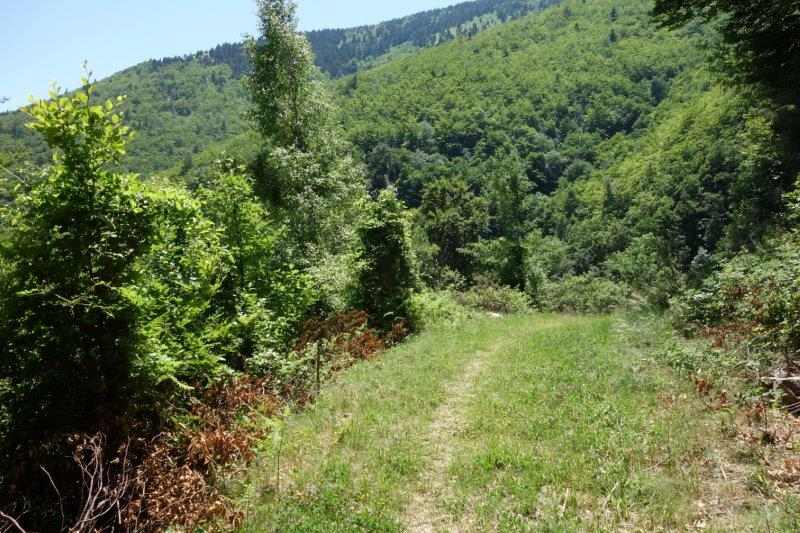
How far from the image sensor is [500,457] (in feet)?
23.1

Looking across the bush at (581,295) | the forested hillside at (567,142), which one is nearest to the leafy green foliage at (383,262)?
the forested hillside at (567,142)

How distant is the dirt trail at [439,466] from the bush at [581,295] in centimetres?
3316

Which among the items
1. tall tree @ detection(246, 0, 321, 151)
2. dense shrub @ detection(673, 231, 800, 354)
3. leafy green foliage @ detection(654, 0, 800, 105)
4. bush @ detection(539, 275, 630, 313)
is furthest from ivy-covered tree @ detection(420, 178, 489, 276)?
dense shrub @ detection(673, 231, 800, 354)

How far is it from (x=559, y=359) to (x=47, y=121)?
36.8ft

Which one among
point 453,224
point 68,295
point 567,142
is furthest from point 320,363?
point 567,142

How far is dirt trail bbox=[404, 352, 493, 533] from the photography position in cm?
584

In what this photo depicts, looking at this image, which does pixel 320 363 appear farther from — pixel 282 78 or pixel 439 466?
pixel 282 78

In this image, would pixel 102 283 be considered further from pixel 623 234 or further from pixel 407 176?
pixel 407 176

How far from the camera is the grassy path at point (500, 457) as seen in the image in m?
5.68

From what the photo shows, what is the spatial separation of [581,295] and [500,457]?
174ft

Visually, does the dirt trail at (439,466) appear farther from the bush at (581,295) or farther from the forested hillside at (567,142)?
the bush at (581,295)

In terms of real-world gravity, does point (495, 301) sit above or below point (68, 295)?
below

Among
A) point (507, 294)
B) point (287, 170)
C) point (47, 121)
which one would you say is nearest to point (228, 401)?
point (47, 121)

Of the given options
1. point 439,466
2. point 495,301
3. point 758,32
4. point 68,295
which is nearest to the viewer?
point 68,295
